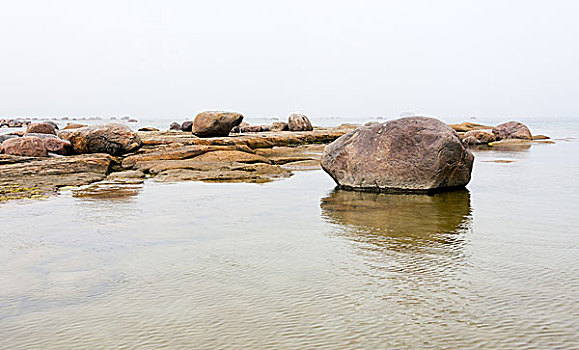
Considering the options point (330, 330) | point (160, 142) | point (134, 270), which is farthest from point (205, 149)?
point (330, 330)

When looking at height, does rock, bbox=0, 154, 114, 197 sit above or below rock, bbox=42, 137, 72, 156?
below

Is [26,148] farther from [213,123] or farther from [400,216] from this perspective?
[400,216]

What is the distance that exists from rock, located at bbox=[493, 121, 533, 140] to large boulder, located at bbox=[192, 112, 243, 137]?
1811 cm

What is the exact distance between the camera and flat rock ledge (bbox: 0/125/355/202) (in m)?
10.1

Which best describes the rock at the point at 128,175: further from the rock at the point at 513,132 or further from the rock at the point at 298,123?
the rock at the point at 513,132

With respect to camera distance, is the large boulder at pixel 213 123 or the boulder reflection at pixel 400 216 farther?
the large boulder at pixel 213 123

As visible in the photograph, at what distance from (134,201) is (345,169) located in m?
4.00

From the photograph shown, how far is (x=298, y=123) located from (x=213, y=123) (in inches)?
416

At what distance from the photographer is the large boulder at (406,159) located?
28.5 ft

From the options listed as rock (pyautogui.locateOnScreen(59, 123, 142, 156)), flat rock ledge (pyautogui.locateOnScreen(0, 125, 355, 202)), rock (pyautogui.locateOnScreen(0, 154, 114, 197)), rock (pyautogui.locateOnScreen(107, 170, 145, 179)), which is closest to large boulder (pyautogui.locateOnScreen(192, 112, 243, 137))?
flat rock ledge (pyautogui.locateOnScreen(0, 125, 355, 202))

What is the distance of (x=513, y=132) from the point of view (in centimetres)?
3084

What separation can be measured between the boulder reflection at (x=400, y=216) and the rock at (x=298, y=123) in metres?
21.0

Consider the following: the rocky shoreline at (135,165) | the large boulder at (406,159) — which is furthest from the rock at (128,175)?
the large boulder at (406,159)

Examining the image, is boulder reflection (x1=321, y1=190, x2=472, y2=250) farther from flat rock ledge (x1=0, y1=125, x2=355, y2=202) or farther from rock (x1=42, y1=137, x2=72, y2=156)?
rock (x1=42, y1=137, x2=72, y2=156)
